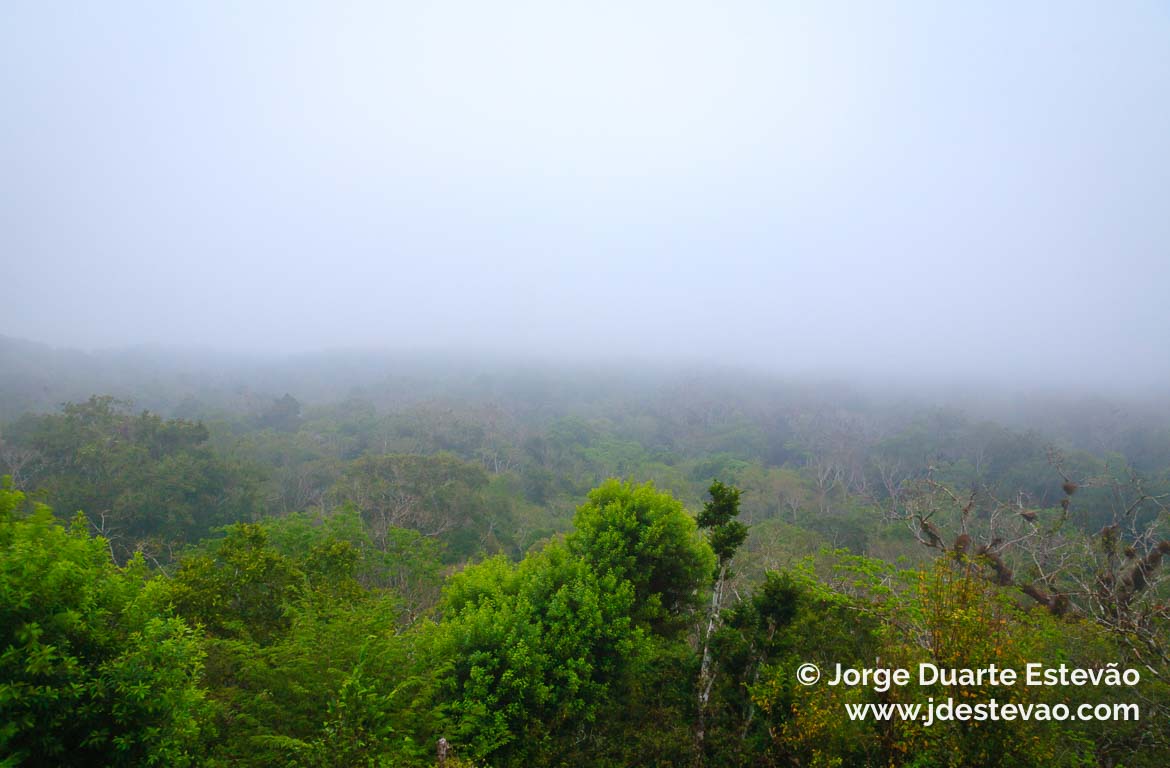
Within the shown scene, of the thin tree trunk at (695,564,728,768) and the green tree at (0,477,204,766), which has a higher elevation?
the green tree at (0,477,204,766)

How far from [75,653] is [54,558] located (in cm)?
114

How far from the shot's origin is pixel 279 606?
10.8 metres

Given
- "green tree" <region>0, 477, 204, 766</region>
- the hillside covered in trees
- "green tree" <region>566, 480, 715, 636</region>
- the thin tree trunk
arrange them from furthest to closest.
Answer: "green tree" <region>566, 480, 715, 636</region> → the thin tree trunk → the hillside covered in trees → "green tree" <region>0, 477, 204, 766</region>

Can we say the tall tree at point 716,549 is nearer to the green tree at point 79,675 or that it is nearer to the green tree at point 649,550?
the green tree at point 649,550

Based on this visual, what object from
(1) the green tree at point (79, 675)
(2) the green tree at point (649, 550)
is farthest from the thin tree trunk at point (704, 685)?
(1) the green tree at point (79, 675)

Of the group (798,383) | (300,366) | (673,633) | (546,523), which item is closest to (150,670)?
(673,633)

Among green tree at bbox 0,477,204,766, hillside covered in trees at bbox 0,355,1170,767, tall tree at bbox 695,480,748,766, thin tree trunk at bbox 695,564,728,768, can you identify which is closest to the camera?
green tree at bbox 0,477,204,766

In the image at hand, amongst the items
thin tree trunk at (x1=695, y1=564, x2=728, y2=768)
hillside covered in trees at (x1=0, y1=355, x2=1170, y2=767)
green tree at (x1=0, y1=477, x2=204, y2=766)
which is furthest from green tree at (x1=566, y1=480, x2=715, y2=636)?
green tree at (x1=0, y1=477, x2=204, y2=766)

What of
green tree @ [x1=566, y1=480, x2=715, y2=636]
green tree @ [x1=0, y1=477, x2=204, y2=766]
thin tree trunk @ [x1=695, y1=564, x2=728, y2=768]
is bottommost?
thin tree trunk @ [x1=695, y1=564, x2=728, y2=768]

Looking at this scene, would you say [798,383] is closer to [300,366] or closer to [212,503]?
[212,503]

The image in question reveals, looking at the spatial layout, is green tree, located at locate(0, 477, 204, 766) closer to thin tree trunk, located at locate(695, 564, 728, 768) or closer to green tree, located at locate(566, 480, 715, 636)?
thin tree trunk, located at locate(695, 564, 728, 768)

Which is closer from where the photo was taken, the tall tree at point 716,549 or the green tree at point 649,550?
the tall tree at point 716,549

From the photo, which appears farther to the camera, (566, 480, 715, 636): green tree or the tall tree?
(566, 480, 715, 636): green tree

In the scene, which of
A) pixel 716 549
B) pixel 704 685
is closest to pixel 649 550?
pixel 716 549
